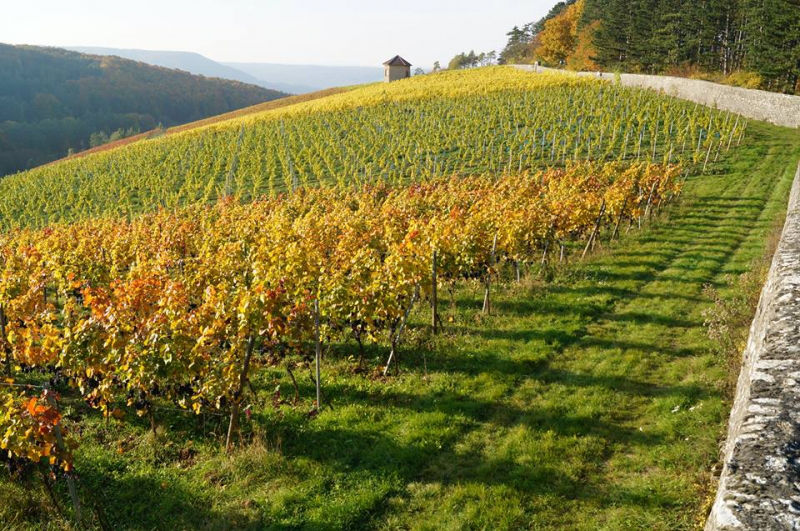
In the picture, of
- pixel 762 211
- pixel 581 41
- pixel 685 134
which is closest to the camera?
pixel 762 211

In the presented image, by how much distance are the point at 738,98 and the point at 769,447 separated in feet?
147

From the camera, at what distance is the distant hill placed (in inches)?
5546

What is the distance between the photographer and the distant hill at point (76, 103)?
141 metres

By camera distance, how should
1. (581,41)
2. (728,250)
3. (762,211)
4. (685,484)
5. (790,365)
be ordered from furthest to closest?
1. (581,41)
2. (762,211)
3. (728,250)
4. (685,484)
5. (790,365)

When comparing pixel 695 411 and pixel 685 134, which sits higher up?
pixel 685 134

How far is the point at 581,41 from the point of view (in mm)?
80062

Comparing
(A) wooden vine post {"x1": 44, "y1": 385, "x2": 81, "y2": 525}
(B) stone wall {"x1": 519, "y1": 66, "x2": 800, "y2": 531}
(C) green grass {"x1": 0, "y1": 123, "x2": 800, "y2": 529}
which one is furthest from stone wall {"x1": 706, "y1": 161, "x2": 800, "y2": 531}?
(A) wooden vine post {"x1": 44, "y1": 385, "x2": 81, "y2": 525}

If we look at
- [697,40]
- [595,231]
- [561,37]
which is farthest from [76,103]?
[595,231]

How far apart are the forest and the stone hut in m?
26.6

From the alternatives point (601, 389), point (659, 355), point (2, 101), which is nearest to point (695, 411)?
point (601, 389)


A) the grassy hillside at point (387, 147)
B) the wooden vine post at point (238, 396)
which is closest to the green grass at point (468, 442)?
the wooden vine post at point (238, 396)

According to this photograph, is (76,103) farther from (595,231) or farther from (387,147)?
(595,231)

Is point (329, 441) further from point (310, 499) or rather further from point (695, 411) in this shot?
point (695, 411)

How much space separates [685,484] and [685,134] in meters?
31.6
